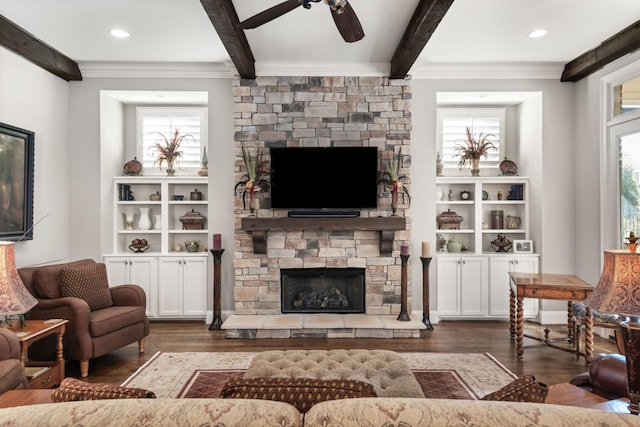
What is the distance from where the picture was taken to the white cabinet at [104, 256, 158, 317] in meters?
5.14

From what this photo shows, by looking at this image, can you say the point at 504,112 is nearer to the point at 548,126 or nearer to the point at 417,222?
the point at 548,126

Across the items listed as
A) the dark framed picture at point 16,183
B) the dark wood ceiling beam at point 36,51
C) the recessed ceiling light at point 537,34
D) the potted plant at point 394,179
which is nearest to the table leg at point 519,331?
the potted plant at point 394,179

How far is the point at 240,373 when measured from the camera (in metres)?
3.53

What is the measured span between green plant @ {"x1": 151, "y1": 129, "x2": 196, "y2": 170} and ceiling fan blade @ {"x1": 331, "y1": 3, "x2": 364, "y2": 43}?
3374mm

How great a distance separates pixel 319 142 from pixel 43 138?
3.04 meters

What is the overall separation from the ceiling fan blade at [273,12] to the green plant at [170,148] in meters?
3.12

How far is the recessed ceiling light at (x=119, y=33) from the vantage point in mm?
4065

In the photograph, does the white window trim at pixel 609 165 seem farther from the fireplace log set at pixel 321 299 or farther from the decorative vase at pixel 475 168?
the fireplace log set at pixel 321 299

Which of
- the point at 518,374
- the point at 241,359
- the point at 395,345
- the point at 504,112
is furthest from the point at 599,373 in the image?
the point at 504,112

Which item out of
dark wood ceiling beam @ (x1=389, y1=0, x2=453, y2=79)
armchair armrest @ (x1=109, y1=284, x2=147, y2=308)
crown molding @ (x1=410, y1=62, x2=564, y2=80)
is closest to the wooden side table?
armchair armrest @ (x1=109, y1=284, x2=147, y2=308)

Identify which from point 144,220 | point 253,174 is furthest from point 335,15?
point 144,220

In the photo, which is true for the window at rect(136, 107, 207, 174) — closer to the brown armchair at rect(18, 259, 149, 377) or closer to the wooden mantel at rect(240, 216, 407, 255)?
the wooden mantel at rect(240, 216, 407, 255)

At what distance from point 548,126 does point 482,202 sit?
119 centimetres

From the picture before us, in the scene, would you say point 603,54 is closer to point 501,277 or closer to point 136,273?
point 501,277
